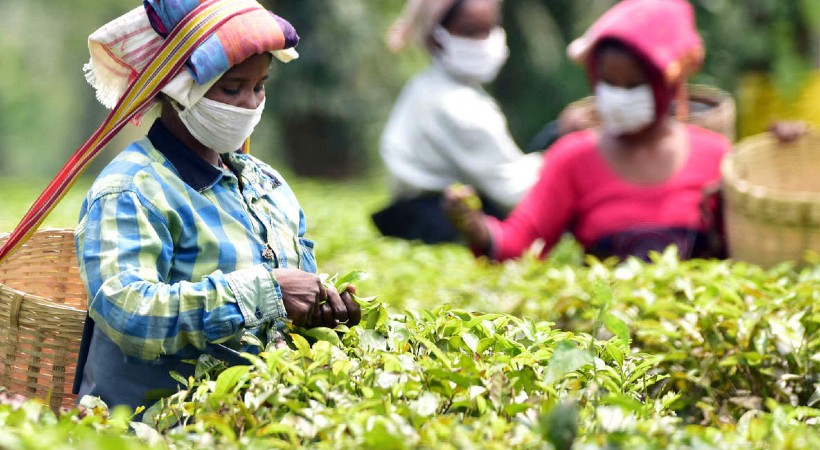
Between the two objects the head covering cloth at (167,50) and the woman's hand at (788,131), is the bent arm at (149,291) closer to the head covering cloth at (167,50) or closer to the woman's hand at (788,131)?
the head covering cloth at (167,50)

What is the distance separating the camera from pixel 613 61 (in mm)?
5469

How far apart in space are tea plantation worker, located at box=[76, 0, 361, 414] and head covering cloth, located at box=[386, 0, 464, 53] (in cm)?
377

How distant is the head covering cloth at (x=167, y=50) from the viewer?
2.84m

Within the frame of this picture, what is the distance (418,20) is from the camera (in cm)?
699

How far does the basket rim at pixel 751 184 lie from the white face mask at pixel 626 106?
395mm

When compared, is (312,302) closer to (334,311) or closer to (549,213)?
(334,311)

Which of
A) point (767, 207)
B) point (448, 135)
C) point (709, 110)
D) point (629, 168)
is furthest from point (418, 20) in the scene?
point (767, 207)

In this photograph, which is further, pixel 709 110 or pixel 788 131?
pixel 709 110

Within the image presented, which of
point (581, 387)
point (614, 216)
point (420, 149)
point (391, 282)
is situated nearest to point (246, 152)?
point (581, 387)

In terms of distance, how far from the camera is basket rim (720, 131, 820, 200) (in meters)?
4.87

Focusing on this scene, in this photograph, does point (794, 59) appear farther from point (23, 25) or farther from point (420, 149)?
point (23, 25)

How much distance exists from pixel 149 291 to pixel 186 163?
1.28 ft

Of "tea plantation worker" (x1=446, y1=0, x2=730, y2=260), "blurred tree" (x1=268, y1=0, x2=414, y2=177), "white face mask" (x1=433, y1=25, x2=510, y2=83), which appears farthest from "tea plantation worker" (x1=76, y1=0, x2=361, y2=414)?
"blurred tree" (x1=268, y1=0, x2=414, y2=177)

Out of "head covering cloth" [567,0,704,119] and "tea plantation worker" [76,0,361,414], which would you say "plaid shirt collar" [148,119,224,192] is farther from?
"head covering cloth" [567,0,704,119]
